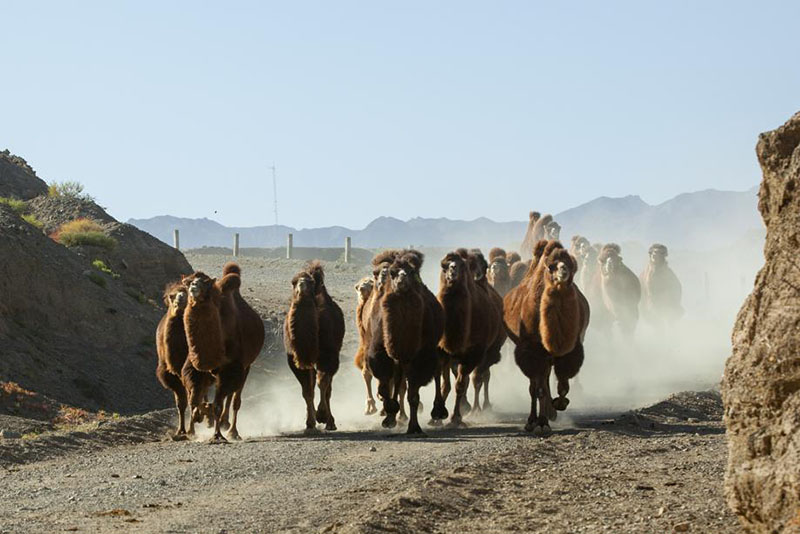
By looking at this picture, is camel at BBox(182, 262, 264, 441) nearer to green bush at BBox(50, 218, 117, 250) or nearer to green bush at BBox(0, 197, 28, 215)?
green bush at BBox(50, 218, 117, 250)

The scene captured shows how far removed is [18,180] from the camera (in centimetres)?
4556

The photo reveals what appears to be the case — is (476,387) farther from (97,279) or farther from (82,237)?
(82,237)

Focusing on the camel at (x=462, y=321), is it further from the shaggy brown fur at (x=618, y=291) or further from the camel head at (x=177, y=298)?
the shaggy brown fur at (x=618, y=291)

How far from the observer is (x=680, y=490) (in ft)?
43.5

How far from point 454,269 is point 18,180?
27.2 meters

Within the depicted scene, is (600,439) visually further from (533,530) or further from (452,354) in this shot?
(533,530)

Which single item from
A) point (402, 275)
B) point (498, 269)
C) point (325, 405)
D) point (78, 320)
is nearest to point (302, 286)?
point (325, 405)

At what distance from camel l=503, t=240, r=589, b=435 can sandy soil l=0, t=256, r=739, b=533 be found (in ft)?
1.90

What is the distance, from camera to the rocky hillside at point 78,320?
27.6 metres

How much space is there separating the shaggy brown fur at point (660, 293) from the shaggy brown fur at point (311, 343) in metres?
17.6

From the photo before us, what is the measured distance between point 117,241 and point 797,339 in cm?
3188

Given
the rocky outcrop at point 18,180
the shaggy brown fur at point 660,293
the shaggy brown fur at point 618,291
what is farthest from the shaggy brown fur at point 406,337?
the rocky outcrop at point 18,180

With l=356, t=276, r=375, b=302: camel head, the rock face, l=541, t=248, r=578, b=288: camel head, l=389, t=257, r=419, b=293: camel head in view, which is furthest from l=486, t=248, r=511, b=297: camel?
the rock face

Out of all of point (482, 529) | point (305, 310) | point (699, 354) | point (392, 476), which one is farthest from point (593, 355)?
point (482, 529)
